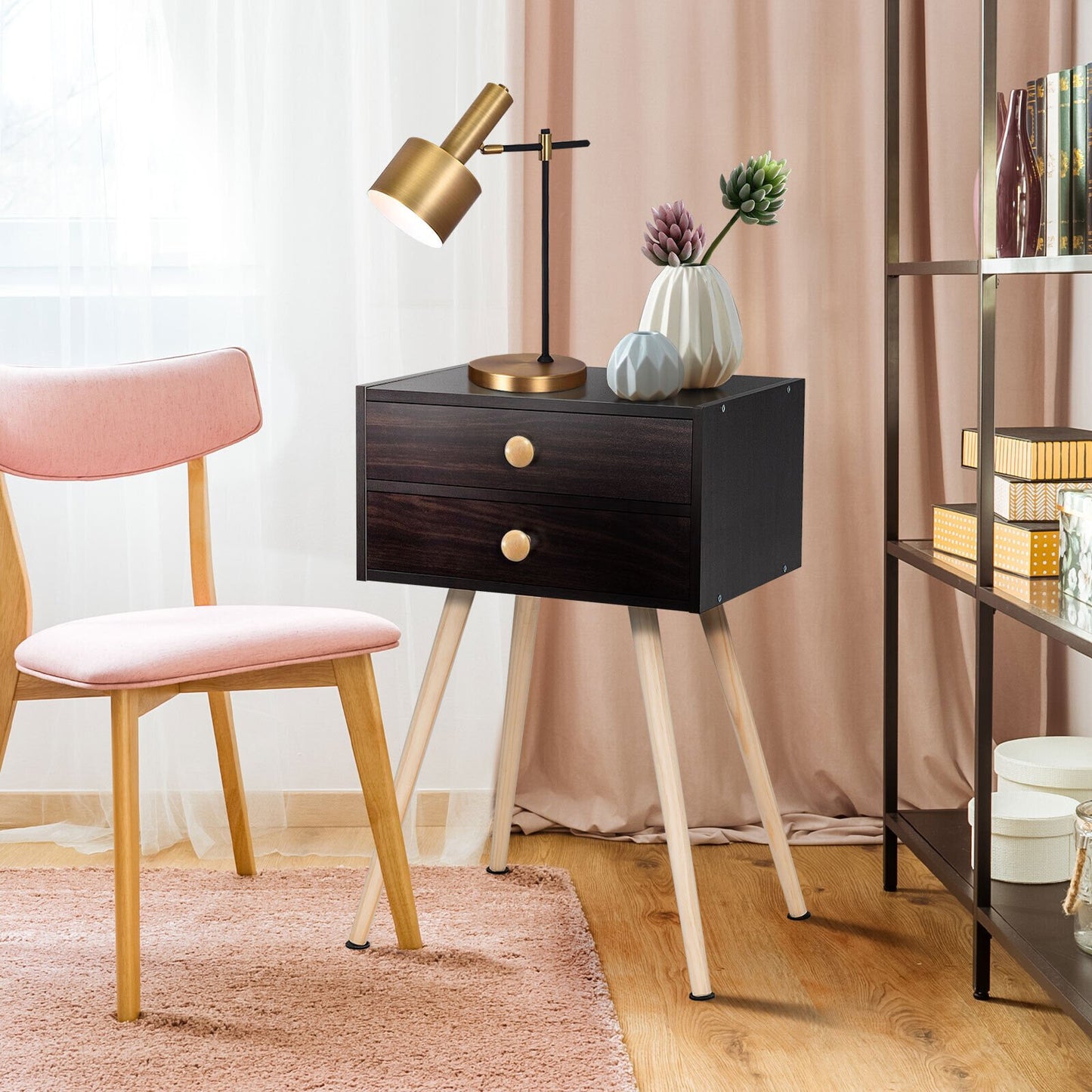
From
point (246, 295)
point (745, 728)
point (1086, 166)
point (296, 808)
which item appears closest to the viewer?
point (1086, 166)

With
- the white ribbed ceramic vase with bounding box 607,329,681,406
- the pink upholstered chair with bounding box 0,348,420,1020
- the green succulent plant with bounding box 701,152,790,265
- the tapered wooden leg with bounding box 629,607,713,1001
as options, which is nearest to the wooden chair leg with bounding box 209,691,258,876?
the pink upholstered chair with bounding box 0,348,420,1020

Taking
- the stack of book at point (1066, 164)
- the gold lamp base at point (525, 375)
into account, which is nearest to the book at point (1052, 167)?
the stack of book at point (1066, 164)

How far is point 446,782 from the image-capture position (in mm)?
2340

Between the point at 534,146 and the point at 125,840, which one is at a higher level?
the point at 534,146

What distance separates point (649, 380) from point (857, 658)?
2.99ft

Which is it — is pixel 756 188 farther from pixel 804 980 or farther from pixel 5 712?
pixel 5 712

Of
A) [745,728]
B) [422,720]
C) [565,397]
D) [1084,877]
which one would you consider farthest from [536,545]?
[1084,877]

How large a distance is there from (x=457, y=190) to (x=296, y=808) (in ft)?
3.86

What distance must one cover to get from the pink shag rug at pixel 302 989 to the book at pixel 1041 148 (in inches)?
42.5

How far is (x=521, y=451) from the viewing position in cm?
166

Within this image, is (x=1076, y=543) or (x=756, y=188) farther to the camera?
(x=756, y=188)

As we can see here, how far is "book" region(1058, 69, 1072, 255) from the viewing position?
1560mm

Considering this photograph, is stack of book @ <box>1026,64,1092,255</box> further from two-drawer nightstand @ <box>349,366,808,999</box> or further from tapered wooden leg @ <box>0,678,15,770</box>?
tapered wooden leg @ <box>0,678,15,770</box>

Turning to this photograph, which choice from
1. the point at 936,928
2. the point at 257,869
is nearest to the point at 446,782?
the point at 257,869
